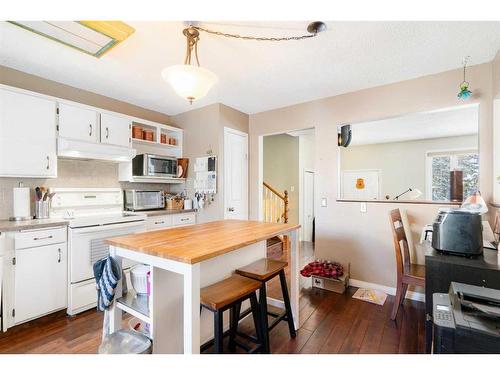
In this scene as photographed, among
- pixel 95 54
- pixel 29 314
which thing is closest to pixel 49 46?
pixel 95 54

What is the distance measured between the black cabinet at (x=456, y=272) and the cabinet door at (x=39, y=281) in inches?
115

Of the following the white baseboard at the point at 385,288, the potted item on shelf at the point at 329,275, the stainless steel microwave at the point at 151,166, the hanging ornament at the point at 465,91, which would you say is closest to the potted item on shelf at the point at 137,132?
the stainless steel microwave at the point at 151,166

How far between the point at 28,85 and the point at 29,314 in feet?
7.37

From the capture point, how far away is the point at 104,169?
317cm

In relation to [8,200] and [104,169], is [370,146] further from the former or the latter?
[8,200]

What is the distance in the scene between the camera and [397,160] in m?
4.25

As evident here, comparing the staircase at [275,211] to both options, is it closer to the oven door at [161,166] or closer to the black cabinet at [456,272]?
the oven door at [161,166]

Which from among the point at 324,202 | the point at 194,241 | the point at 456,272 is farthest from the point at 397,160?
the point at 194,241

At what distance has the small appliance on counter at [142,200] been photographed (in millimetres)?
3248

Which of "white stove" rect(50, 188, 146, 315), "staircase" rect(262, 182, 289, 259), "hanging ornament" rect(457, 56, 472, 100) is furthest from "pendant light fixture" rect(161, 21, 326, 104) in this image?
"staircase" rect(262, 182, 289, 259)

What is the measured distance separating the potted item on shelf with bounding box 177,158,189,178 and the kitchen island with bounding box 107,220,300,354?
2.04m

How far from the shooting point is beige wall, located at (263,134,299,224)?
5.25 m

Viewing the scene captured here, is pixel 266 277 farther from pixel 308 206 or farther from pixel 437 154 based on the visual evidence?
pixel 308 206
